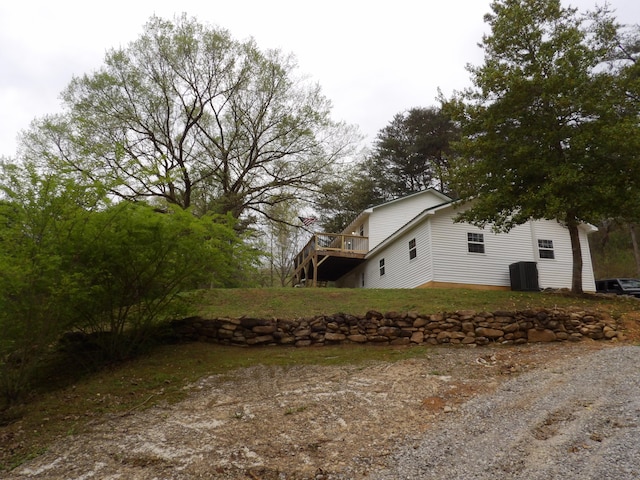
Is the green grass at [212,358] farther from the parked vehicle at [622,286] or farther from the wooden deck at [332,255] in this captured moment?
the wooden deck at [332,255]

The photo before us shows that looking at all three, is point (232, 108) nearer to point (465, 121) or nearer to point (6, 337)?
point (465, 121)

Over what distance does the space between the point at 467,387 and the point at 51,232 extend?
6.49 meters

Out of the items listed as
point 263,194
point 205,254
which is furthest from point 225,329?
point 263,194

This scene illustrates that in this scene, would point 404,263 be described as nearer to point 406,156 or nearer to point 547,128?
point 547,128

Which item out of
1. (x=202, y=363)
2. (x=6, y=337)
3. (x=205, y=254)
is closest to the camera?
(x=6, y=337)

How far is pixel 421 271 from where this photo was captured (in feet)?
57.7

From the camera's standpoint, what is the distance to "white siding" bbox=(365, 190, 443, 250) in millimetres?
22859

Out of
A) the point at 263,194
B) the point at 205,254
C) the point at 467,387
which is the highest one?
the point at 263,194

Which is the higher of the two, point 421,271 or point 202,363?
point 421,271

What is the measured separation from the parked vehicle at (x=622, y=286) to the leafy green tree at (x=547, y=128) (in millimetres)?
7342

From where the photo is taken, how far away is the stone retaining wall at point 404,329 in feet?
31.1

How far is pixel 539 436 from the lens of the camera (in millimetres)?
4613

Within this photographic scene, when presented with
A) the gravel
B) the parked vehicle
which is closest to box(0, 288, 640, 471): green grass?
the gravel

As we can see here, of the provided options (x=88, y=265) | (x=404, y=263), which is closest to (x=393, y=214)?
(x=404, y=263)
